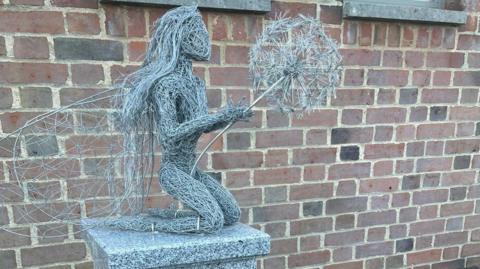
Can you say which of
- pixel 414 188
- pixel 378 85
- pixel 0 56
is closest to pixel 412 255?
pixel 414 188

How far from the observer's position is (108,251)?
114cm

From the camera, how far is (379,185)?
2334mm

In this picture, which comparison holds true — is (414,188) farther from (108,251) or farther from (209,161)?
(108,251)

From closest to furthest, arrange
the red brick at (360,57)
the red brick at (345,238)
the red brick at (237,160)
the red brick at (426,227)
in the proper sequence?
1. the red brick at (237,160)
2. the red brick at (360,57)
3. the red brick at (345,238)
4. the red brick at (426,227)

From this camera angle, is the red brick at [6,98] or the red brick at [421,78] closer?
the red brick at [6,98]

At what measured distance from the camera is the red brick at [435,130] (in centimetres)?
234

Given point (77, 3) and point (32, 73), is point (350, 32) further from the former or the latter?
point (32, 73)

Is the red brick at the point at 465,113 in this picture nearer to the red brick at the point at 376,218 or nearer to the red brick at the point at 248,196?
the red brick at the point at 376,218

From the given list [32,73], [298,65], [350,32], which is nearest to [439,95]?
[350,32]

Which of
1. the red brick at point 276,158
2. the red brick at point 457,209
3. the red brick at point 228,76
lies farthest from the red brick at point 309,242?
the red brick at point 228,76

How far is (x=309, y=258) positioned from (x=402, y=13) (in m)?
1.41

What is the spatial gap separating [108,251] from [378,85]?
1.65 metres

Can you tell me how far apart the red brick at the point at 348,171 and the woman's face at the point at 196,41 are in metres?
1.24

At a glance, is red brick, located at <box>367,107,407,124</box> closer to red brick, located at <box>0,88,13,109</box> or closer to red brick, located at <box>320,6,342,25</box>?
red brick, located at <box>320,6,342,25</box>
